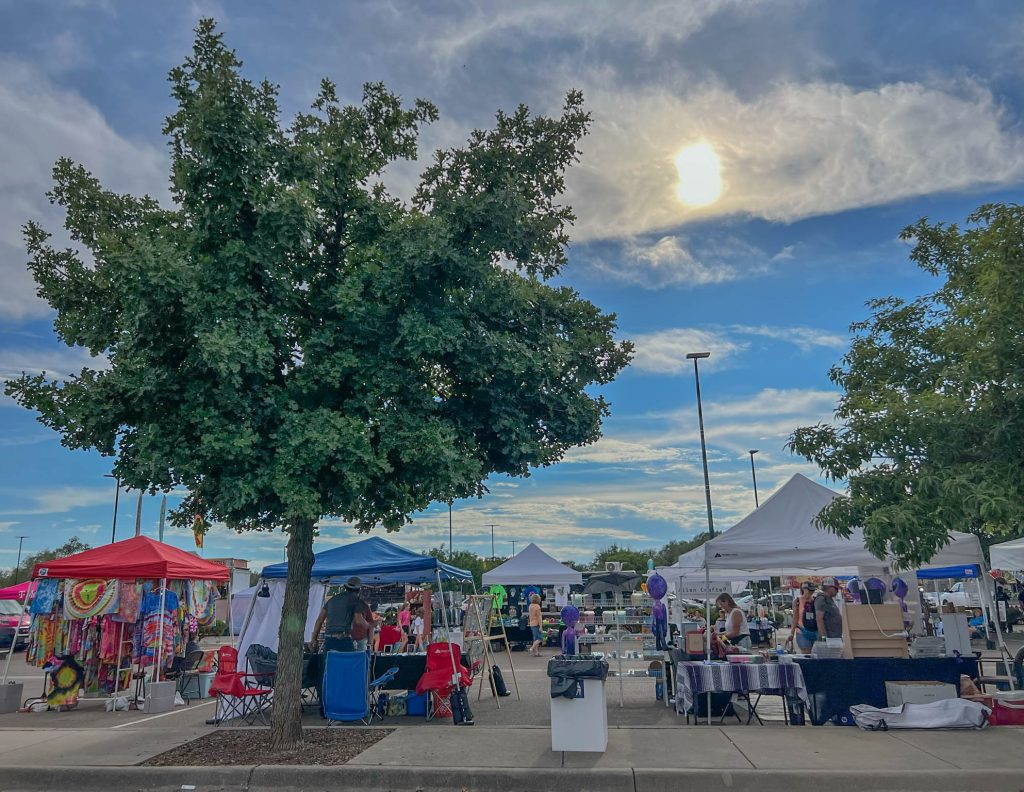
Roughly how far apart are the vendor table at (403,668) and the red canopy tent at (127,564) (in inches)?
153

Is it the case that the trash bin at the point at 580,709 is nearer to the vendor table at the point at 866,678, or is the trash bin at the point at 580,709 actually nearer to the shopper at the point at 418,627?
the vendor table at the point at 866,678

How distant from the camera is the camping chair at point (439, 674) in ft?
34.6

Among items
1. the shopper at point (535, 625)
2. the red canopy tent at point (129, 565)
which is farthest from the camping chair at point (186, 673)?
the shopper at point (535, 625)

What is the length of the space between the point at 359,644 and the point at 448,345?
6032 mm

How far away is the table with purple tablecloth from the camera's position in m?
9.70

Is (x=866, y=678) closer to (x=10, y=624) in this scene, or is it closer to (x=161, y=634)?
(x=161, y=634)

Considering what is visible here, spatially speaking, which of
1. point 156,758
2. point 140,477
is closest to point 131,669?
point 156,758

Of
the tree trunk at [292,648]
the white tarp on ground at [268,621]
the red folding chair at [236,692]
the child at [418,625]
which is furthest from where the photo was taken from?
the child at [418,625]

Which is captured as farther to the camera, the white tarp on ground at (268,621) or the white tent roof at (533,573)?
the white tent roof at (533,573)

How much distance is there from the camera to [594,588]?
26203 mm

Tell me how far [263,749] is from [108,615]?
662 centimetres

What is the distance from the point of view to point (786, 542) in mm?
10914

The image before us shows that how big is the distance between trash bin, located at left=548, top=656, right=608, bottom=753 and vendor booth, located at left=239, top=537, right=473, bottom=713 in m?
2.73

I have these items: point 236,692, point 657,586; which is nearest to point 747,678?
point 236,692
